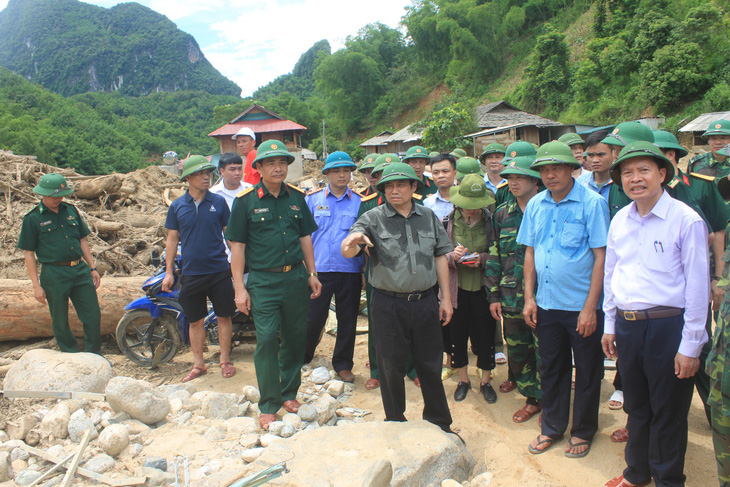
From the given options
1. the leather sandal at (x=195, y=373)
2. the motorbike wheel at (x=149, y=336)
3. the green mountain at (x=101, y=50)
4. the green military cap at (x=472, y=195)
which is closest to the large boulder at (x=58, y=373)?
the leather sandal at (x=195, y=373)

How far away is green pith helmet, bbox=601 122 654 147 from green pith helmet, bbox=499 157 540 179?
0.62m

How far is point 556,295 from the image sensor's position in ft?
10.4

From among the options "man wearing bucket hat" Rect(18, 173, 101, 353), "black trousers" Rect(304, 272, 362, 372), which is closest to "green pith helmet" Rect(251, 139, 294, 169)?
"black trousers" Rect(304, 272, 362, 372)

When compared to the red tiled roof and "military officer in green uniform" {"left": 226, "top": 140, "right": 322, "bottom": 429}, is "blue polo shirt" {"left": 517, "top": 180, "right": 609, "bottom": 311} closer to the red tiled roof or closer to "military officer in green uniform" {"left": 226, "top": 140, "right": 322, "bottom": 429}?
"military officer in green uniform" {"left": 226, "top": 140, "right": 322, "bottom": 429}

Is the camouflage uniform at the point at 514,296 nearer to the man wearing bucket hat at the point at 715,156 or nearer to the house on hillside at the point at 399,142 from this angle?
the man wearing bucket hat at the point at 715,156

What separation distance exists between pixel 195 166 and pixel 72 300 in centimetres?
207

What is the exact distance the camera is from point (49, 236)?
4918 millimetres

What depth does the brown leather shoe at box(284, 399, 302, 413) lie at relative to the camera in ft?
12.6

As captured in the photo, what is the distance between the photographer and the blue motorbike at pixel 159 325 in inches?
199

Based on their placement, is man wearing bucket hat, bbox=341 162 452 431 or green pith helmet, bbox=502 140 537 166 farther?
green pith helmet, bbox=502 140 537 166

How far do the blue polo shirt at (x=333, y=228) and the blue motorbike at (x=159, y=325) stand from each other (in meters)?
1.26

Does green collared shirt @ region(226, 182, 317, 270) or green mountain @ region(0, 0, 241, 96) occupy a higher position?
green mountain @ region(0, 0, 241, 96)

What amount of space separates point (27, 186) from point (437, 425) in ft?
33.0

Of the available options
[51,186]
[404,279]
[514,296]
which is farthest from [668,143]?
[51,186]
